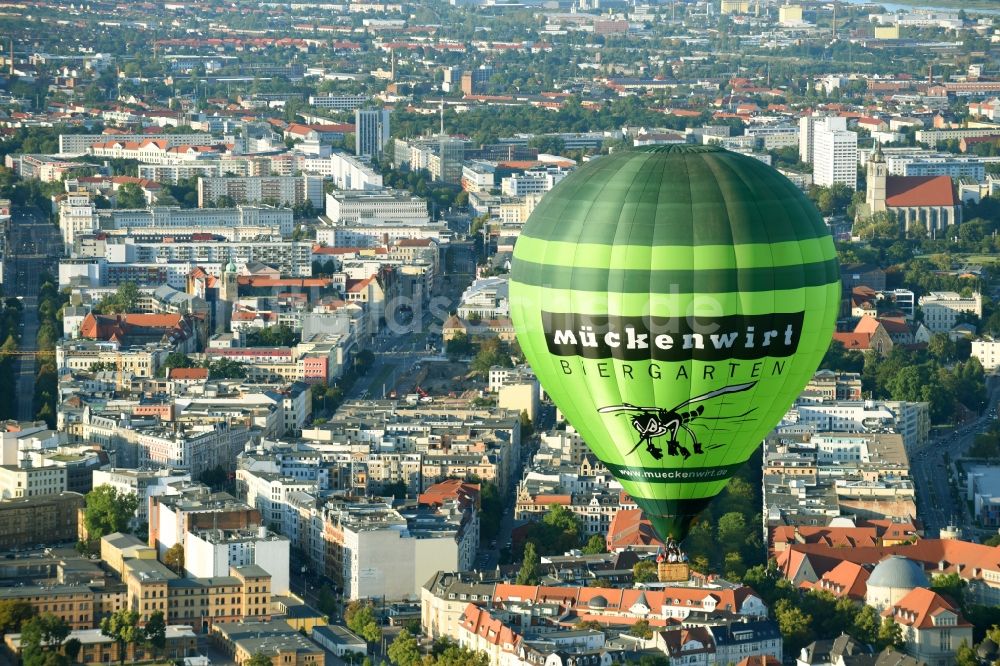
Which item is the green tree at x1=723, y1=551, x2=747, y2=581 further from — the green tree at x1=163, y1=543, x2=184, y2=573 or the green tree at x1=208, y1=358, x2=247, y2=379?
the green tree at x1=208, y1=358, x2=247, y2=379

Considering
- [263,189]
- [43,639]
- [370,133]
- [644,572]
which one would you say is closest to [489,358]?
[644,572]

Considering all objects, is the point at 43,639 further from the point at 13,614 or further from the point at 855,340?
the point at 855,340

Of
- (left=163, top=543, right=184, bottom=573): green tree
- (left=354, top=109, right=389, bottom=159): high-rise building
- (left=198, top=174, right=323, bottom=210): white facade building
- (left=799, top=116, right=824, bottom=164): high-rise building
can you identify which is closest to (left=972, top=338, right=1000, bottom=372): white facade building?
(left=163, top=543, right=184, bottom=573): green tree

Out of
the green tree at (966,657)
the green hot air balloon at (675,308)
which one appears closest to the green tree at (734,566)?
the green tree at (966,657)

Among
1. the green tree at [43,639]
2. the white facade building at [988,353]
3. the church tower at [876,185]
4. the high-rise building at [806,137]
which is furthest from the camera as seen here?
the high-rise building at [806,137]

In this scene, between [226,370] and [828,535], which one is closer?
[828,535]

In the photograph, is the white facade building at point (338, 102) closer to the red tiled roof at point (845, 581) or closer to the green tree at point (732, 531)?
the green tree at point (732, 531)
